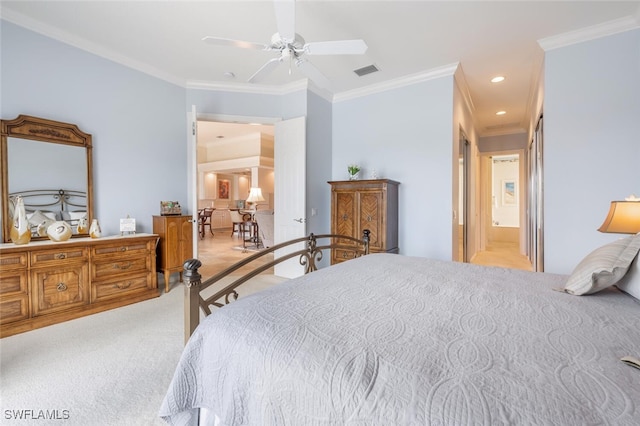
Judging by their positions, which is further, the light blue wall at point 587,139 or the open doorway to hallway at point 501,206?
the open doorway to hallway at point 501,206

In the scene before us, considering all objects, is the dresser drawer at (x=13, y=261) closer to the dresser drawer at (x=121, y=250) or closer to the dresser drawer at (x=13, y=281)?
the dresser drawer at (x=13, y=281)

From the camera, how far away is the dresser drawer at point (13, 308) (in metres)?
2.30

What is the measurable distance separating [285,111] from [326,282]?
3.43 meters

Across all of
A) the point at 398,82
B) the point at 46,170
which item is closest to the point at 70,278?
the point at 46,170

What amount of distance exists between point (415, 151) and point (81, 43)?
4.00m

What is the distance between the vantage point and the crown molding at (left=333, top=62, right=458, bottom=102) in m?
3.57

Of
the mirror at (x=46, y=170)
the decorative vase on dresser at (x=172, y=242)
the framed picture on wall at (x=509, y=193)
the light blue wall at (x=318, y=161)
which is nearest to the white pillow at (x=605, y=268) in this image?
the light blue wall at (x=318, y=161)

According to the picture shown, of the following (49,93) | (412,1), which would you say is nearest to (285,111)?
(412,1)

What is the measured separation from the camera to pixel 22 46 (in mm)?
2678

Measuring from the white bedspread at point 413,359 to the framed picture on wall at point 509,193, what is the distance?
924 cm

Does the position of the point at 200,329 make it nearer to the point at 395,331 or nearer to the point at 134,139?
the point at 395,331

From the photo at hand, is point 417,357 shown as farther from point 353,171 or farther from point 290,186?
point 290,186

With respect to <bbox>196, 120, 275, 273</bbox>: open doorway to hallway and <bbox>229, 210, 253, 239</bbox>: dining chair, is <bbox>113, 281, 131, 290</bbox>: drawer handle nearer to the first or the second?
<bbox>196, 120, 275, 273</bbox>: open doorway to hallway

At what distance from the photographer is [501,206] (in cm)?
920
